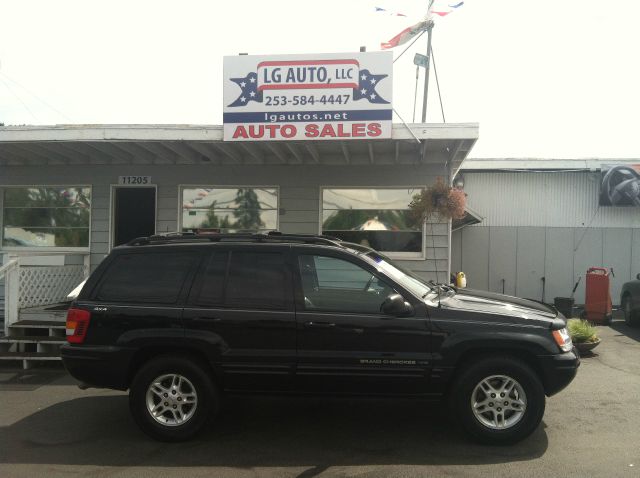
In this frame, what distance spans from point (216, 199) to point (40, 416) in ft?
18.0

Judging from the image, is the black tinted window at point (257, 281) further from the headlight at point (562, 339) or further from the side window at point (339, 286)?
the headlight at point (562, 339)

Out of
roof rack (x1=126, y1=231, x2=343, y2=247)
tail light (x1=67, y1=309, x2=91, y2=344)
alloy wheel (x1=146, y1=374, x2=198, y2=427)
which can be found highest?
roof rack (x1=126, y1=231, x2=343, y2=247)

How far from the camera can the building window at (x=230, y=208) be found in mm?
10430

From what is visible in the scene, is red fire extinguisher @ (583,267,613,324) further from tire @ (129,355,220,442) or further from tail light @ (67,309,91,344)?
tail light @ (67,309,91,344)

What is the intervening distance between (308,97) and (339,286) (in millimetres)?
4286

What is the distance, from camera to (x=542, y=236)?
15.0m

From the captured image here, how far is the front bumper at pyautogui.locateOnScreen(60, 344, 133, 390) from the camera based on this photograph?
4.98 meters

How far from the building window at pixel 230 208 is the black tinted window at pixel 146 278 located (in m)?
5.19

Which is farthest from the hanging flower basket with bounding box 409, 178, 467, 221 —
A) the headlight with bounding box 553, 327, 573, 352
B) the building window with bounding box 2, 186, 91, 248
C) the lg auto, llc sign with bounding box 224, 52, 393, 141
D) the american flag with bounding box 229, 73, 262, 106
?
the building window with bounding box 2, 186, 91, 248

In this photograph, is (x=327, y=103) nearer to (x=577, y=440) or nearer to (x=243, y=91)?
(x=243, y=91)

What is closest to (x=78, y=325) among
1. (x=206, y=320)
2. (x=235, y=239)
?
(x=206, y=320)

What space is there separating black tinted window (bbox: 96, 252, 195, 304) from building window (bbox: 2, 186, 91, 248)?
5.98 meters

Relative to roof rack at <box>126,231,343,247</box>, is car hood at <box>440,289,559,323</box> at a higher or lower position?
lower

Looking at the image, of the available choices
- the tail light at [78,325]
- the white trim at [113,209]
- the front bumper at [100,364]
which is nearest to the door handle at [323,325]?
the front bumper at [100,364]
